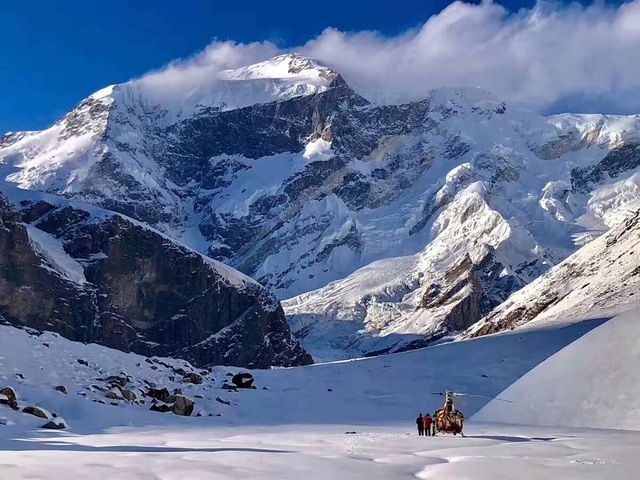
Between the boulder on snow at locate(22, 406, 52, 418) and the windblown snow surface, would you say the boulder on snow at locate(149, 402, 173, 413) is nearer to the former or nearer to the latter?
the windblown snow surface

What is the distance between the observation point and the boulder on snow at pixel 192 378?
43.0m

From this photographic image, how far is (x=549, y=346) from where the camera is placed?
61125 millimetres

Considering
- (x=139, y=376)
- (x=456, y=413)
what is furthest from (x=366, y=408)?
(x=456, y=413)

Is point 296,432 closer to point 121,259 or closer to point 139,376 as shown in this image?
point 139,376

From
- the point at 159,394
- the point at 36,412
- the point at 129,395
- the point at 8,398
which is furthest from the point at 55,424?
the point at 159,394

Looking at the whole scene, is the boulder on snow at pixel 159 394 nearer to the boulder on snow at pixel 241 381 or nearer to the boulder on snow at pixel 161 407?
the boulder on snow at pixel 161 407

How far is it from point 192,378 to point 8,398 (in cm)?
1527

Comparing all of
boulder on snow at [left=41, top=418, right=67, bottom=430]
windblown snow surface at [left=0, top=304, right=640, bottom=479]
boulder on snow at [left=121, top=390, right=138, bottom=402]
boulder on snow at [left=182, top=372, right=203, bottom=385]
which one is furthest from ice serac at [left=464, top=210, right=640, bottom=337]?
boulder on snow at [left=41, top=418, right=67, bottom=430]

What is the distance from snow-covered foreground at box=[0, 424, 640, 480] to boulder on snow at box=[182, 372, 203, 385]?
63.4 feet

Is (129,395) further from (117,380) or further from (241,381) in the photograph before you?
(241,381)

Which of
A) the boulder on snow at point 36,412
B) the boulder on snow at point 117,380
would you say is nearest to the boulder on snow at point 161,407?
the boulder on snow at point 117,380

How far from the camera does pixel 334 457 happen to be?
660 inches

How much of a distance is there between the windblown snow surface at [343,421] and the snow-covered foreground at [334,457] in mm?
38

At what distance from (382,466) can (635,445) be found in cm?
582
